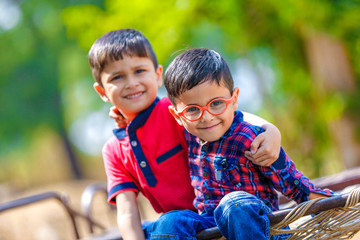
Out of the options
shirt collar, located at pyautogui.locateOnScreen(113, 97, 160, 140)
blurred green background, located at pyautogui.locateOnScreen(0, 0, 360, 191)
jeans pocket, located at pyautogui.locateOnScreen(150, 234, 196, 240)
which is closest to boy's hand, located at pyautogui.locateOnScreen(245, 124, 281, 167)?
jeans pocket, located at pyautogui.locateOnScreen(150, 234, 196, 240)

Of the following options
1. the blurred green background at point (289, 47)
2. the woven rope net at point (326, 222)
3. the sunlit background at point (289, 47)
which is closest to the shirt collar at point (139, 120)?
the woven rope net at point (326, 222)

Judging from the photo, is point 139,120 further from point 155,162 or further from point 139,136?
point 155,162

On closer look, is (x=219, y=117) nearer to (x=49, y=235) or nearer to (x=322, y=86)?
(x=322, y=86)

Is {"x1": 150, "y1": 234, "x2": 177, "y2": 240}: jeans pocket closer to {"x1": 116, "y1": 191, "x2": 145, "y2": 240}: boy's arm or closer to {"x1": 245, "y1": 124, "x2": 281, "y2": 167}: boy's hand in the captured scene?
{"x1": 116, "y1": 191, "x2": 145, "y2": 240}: boy's arm

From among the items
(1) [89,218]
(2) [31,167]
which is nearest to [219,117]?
(1) [89,218]

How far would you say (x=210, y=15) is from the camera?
5.14m

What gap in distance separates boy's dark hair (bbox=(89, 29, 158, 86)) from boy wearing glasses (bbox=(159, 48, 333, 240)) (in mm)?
327

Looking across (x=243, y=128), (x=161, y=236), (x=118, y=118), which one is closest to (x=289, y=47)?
(x=118, y=118)

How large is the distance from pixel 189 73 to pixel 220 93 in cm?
15

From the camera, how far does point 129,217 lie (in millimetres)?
2113

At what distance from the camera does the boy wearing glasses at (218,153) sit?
1802mm

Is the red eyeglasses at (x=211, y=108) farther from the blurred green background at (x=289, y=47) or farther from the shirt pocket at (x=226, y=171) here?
the blurred green background at (x=289, y=47)

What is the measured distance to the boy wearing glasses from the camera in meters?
1.80

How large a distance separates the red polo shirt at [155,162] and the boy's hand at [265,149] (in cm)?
47
